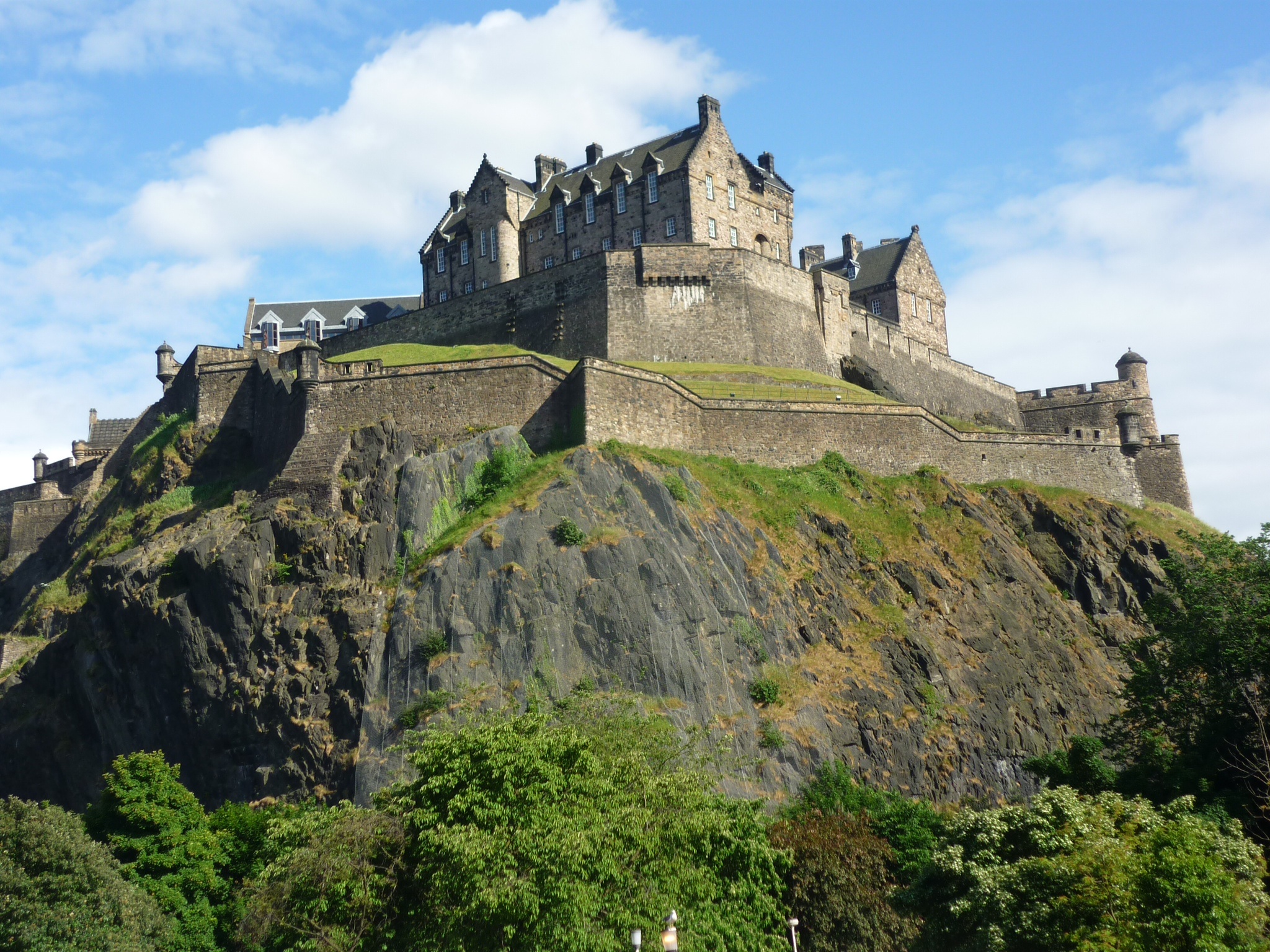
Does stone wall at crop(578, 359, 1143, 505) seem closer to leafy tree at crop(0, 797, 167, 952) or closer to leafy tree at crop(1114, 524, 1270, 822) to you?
leafy tree at crop(1114, 524, 1270, 822)

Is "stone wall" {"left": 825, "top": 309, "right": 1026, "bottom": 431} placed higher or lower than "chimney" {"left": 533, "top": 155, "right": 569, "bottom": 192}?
lower

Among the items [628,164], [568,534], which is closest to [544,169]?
[628,164]

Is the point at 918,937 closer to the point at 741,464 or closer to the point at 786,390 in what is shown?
the point at 741,464

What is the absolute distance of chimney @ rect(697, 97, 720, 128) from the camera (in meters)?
75.2

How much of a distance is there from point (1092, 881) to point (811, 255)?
232ft

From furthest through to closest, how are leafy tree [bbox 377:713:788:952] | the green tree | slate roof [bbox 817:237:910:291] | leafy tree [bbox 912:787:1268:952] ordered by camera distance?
slate roof [bbox 817:237:910:291], the green tree, leafy tree [bbox 377:713:788:952], leafy tree [bbox 912:787:1268:952]

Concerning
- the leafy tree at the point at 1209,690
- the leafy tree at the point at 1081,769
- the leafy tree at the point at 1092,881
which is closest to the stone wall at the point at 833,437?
the leafy tree at the point at 1209,690

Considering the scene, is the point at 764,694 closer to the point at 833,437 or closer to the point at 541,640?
the point at 541,640

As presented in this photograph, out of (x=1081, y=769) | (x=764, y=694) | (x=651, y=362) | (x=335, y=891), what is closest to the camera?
(x=335, y=891)

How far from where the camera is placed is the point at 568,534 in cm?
4775

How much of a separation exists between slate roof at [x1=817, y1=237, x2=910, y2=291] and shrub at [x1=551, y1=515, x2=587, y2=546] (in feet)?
142

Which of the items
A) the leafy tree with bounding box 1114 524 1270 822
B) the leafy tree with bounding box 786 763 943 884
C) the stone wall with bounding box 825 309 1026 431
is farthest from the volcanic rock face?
the stone wall with bounding box 825 309 1026 431

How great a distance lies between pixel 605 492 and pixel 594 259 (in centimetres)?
2183

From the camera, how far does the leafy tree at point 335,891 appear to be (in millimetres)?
31828
